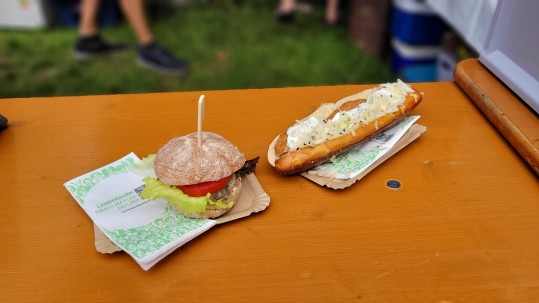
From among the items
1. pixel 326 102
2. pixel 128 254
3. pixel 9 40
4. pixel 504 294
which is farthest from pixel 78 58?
pixel 504 294

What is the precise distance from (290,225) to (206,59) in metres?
2.86

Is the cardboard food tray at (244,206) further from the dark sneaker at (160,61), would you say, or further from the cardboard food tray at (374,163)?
the dark sneaker at (160,61)

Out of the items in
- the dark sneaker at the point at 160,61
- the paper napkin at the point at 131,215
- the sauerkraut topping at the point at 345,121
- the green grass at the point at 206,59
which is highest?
the sauerkraut topping at the point at 345,121

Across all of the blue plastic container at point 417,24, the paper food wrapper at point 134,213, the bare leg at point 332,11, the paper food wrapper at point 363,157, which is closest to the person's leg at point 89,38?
the bare leg at point 332,11

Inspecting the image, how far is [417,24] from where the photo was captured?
3.34 metres

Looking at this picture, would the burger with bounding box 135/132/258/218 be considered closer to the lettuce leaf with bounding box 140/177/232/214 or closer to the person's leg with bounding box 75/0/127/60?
the lettuce leaf with bounding box 140/177/232/214

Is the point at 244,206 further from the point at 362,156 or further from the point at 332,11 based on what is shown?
the point at 332,11

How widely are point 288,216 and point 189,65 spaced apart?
2.74 meters

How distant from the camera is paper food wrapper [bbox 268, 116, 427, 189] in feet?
4.39

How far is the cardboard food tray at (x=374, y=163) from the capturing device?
1.32m

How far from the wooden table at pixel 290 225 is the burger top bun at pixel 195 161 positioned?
0.13 meters

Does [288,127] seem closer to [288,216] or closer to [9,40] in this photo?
[288,216]

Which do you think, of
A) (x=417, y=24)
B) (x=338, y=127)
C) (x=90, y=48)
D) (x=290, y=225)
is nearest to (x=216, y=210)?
(x=290, y=225)

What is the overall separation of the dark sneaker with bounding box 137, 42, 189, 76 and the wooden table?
2.04 metres
